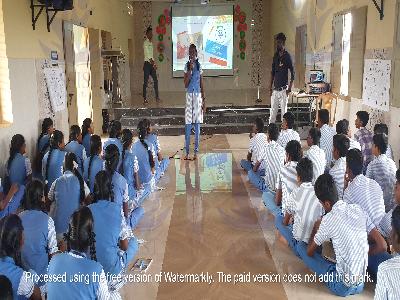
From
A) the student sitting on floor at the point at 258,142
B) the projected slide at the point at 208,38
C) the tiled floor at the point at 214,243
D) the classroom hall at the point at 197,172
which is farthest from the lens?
the projected slide at the point at 208,38

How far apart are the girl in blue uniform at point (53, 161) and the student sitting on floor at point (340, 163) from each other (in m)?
2.56

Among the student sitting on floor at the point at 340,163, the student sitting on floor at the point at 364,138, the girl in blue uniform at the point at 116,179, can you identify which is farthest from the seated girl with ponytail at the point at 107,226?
the student sitting on floor at the point at 364,138

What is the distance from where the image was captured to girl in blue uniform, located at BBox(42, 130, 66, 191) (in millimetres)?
4324

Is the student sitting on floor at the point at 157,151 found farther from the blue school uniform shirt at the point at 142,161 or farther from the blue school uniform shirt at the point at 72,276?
the blue school uniform shirt at the point at 72,276

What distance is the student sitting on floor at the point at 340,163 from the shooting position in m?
3.92

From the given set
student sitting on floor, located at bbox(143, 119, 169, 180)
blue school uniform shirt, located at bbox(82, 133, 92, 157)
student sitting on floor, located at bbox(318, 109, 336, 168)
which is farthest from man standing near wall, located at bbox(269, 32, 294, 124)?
blue school uniform shirt, located at bbox(82, 133, 92, 157)

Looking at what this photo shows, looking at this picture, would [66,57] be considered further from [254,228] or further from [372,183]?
[372,183]

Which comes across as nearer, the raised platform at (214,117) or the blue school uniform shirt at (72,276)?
the blue school uniform shirt at (72,276)

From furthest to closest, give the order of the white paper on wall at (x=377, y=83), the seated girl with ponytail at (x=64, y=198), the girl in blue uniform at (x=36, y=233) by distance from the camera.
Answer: the white paper on wall at (x=377, y=83) → the seated girl with ponytail at (x=64, y=198) → the girl in blue uniform at (x=36, y=233)

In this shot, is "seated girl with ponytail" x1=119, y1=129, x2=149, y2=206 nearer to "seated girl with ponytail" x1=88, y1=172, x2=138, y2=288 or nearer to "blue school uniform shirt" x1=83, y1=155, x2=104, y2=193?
"blue school uniform shirt" x1=83, y1=155, x2=104, y2=193

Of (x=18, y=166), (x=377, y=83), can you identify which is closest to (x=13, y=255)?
(x=18, y=166)

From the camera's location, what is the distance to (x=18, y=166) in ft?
14.2

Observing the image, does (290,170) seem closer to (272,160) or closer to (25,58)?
(272,160)

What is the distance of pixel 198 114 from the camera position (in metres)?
6.94
